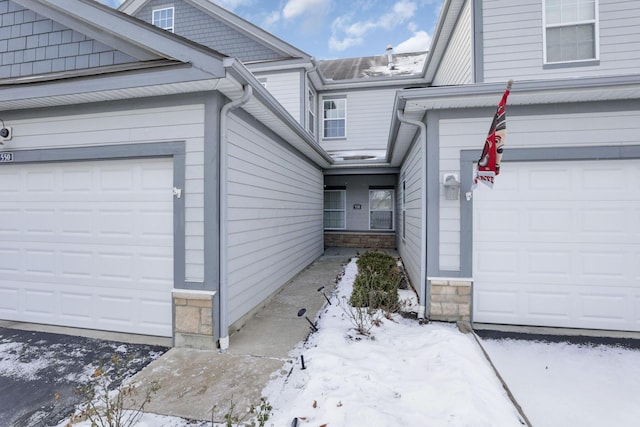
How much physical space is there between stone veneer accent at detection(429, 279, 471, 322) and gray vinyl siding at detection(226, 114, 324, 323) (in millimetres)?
2675

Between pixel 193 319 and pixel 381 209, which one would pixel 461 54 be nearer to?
pixel 381 209

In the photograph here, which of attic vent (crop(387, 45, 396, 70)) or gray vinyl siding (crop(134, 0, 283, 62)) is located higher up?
attic vent (crop(387, 45, 396, 70))

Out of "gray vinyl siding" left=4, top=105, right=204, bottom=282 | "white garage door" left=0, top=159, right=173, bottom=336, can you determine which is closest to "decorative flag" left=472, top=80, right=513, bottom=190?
"gray vinyl siding" left=4, top=105, right=204, bottom=282

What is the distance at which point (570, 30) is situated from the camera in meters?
5.12

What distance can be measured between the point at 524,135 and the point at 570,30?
248 cm

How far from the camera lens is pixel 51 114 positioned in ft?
13.8

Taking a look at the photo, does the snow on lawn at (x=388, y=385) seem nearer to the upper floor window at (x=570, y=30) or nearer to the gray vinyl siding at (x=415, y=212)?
the gray vinyl siding at (x=415, y=212)

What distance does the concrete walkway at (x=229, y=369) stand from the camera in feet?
9.04

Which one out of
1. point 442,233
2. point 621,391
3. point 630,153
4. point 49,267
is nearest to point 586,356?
point 621,391

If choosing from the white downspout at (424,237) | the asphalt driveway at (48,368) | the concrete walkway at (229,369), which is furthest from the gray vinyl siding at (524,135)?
the asphalt driveway at (48,368)

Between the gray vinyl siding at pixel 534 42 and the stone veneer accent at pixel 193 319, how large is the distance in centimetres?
552

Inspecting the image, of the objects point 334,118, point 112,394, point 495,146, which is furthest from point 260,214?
point 334,118

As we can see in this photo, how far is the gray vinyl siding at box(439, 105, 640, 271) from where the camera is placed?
162 inches

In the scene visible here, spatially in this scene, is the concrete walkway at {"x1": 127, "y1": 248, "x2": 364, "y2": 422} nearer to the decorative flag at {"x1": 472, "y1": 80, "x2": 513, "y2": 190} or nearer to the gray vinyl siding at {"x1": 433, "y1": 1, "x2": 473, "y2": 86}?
the decorative flag at {"x1": 472, "y1": 80, "x2": 513, "y2": 190}
